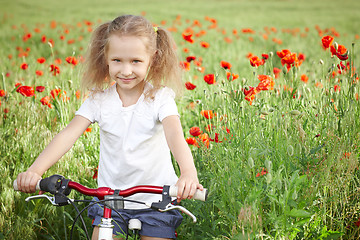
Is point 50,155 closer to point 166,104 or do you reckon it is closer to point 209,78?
point 166,104

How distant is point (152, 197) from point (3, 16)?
13.0 meters

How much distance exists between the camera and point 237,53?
7699 millimetres

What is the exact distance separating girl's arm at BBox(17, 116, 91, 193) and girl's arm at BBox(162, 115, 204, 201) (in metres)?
0.42

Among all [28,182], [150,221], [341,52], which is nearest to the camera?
[28,182]

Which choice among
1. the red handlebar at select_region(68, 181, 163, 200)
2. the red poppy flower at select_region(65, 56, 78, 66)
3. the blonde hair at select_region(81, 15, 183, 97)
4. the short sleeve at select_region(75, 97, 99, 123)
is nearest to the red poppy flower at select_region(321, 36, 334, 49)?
the blonde hair at select_region(81, 15, 183, 97)

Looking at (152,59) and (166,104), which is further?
(152,59)

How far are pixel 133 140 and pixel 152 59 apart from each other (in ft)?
1.41

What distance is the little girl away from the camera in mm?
2143

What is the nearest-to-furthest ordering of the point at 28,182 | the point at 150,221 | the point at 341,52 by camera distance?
the point at 28,182 → the point at 150,221 → the point at 341,52

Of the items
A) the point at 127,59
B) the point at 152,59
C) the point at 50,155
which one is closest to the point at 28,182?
the point at 50,155

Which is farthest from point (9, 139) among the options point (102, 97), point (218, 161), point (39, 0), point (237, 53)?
point (39, 0)

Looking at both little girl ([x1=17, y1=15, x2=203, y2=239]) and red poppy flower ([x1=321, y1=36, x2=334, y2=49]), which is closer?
little girl ([x1=17, y1=15, x2=203, y2=239])

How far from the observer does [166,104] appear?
7.35 ft

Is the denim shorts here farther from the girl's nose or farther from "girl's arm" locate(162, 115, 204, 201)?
the girl's nose
